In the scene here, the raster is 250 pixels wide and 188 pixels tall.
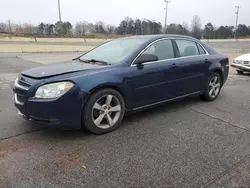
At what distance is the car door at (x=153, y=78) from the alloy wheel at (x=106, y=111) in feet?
1.02

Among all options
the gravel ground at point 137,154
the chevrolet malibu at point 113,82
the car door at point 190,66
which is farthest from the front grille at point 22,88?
the car door at point 190,66

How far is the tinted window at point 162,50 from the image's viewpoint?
14.3 feet

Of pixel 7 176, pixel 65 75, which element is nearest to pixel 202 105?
pixel 65 75

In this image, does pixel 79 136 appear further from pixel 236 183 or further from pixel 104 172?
pixel 236 183

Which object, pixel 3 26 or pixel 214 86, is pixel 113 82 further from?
pixel 3 26

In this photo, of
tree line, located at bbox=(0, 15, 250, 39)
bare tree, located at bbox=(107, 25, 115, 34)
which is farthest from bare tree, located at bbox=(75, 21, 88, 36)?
bare tree, located at bbox=(107, 25, 115, 34)

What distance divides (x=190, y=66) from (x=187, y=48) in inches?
16.7

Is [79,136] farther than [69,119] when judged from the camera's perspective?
Yes

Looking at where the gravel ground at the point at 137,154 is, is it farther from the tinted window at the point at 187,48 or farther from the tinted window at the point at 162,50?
the tinted window at the point at 187,48

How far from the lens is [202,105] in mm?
5336

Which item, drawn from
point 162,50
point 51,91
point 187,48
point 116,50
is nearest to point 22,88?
point 51,91

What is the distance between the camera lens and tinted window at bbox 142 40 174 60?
14.3ft

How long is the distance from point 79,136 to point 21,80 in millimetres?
1179

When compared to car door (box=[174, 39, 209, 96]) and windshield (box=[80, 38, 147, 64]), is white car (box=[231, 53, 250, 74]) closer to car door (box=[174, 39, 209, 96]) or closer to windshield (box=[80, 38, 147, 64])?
car door (box=[174, 39, 209, 96])
